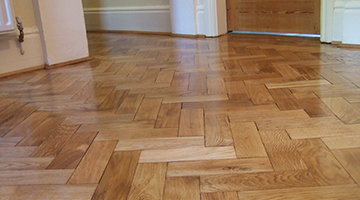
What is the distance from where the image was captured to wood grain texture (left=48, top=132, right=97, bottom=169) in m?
1.18

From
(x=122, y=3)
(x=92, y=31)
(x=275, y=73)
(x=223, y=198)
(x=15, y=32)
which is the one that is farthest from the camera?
(x=92, y=31)

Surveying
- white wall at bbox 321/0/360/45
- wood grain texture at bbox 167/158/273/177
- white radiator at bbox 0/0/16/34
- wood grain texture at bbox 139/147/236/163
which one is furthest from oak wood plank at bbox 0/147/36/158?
white wall at bbox 321/0/360/45

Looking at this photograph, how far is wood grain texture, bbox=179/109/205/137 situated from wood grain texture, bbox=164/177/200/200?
327 mm

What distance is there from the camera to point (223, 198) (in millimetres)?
931

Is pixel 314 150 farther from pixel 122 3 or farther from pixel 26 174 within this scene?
pixel 122 3

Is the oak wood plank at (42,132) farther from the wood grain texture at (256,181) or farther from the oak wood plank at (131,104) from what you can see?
the wood grain texture at (256,181)

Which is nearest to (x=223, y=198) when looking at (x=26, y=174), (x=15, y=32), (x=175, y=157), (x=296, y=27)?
(x=175, y=157)

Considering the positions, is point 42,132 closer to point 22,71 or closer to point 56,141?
point 56,141

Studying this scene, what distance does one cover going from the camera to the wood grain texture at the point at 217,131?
4.14 feet

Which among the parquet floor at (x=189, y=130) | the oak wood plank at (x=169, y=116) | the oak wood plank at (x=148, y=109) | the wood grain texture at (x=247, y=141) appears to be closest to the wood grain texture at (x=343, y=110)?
the parquet floor at (x=189, y=130)

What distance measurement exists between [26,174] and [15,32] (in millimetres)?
1666

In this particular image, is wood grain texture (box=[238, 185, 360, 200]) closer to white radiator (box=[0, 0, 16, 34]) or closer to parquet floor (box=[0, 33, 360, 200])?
parquet floor (box=[0, 33, 360, 200])

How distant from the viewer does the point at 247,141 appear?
1252 mm

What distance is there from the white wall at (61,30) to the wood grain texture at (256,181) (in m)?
2.07
